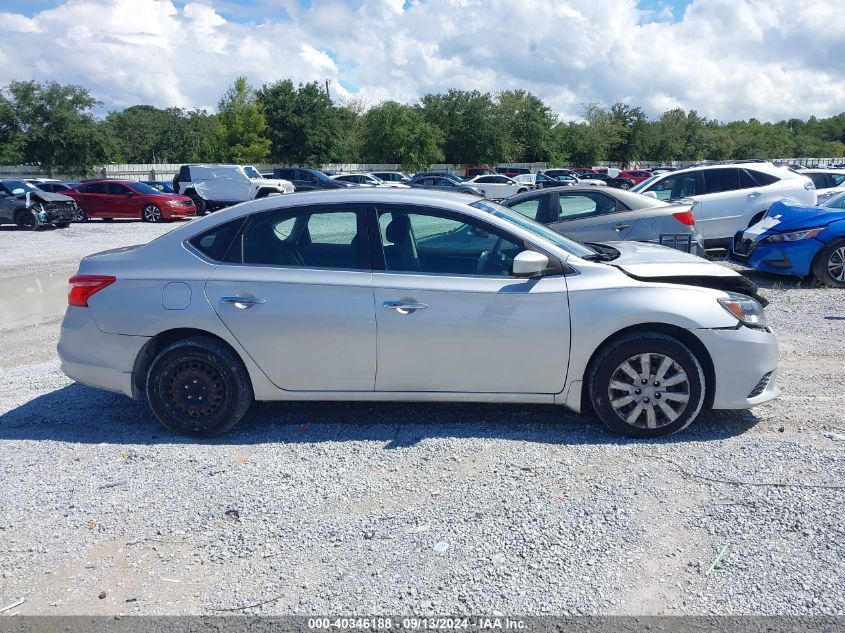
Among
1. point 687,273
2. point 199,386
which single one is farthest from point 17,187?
point 687,273

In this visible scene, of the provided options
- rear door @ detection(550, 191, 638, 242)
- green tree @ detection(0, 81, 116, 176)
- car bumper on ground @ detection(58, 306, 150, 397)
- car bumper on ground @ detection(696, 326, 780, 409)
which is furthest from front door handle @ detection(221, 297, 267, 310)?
green tree @ detection(0, 81, 116, 176)

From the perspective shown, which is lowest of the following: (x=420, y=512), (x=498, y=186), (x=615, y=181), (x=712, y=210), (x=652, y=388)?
(x=420, y=512)

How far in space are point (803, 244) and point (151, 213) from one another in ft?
75.7

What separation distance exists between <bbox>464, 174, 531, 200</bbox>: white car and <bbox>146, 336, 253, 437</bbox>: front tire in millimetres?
33914

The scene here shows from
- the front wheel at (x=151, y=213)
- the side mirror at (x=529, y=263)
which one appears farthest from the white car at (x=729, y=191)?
the front wheel at (x=151, y=213)

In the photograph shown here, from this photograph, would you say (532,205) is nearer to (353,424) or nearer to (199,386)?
(353,424)

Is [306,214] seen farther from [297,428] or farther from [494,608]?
[494,608]

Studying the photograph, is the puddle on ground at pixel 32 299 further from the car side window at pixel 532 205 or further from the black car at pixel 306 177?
the black car at pixel 306 177

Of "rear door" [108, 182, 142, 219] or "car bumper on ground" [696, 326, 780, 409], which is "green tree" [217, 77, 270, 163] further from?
"car bumper on ground" [696, 326, 780, 409]

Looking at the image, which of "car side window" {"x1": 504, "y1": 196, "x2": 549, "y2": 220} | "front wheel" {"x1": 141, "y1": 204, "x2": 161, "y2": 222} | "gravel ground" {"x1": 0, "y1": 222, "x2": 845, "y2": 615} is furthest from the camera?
"front wheel" {"x1": 141, "y1": 204, "x2": 161, "y2": 222}

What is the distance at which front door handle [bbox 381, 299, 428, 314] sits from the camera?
5012mm

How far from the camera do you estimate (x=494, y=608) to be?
3.24 m

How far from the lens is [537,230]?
18.0 ft

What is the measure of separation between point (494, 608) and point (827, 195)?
1472cm
